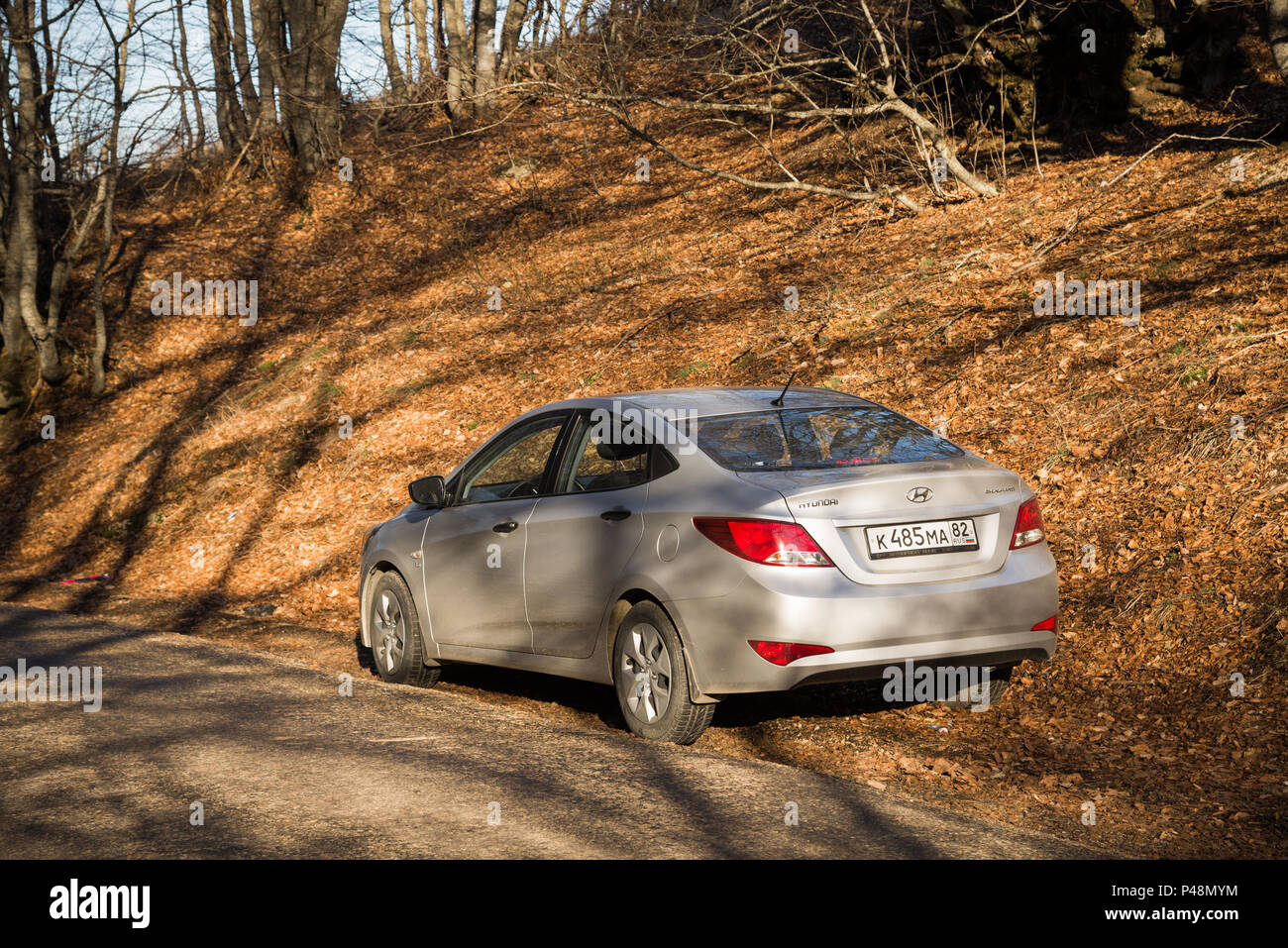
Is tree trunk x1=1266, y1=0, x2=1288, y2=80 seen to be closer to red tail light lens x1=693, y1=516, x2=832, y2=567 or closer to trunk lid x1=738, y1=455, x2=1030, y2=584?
trunk lid x1=738, y1=455, x2=1030, y2=584

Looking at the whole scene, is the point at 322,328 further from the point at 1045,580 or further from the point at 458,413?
the point at 1045,580

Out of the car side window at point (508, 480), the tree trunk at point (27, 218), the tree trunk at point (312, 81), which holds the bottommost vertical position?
the car side window at point (508, 480)

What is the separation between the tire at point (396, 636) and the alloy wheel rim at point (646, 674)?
2.26 m

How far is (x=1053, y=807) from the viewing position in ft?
18.0

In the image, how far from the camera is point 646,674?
6.36m

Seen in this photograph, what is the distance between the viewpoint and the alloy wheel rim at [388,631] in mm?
8445

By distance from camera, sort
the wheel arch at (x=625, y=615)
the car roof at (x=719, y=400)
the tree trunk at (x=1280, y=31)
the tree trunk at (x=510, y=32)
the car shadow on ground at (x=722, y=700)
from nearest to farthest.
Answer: the wheel arch at (x=625, y=615), the car roof at (x=719, y=400), the car shadow on ground at (x=722, y=700), the tree trunk at (x=1280, y=31), the tree trunk at (x=510, y=32)

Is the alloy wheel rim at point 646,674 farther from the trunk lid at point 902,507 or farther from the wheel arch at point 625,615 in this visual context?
the trunk lid at point 902,507

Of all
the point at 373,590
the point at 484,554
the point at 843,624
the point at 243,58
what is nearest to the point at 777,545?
the point at 843,624

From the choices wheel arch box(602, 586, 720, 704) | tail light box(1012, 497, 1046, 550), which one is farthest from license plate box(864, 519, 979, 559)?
wheel arch box(602, 586, 720, 704)

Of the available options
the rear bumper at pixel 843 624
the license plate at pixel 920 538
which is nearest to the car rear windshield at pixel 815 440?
the license plate at pixel 920 538

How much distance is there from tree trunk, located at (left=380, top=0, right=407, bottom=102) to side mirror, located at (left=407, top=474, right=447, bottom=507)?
18.9 meters

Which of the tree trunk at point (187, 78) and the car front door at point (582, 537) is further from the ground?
the tree trunk at point (187, 78)

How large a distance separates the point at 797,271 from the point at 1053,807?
39.9 ft
